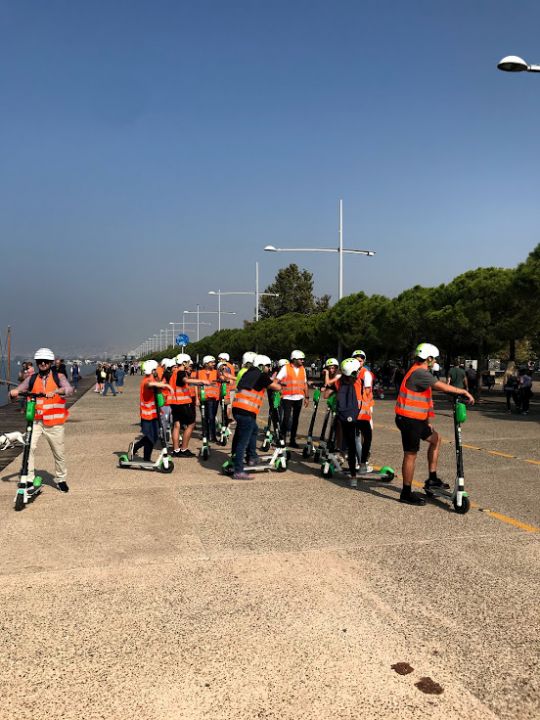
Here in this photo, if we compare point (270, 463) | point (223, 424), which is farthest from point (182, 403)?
point (223, 424)

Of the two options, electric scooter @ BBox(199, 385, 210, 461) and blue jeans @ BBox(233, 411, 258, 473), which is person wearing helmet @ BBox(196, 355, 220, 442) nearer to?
electric scooter @ BBox(199, 385, 210, 461)

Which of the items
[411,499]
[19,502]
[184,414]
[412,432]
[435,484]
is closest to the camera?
[19,502]

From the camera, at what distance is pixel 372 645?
3.89 m

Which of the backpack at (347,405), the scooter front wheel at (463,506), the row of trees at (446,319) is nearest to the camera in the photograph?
the scooter front wheel at (463,506)

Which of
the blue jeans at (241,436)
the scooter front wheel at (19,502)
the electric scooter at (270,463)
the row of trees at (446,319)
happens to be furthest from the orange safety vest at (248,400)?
the row of trees at (446,319)

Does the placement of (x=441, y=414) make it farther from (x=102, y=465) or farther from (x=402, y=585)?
(x=402, y=585)

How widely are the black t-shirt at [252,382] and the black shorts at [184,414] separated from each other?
201cm

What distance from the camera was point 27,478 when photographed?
7.45 metres

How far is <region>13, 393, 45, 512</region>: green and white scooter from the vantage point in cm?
729

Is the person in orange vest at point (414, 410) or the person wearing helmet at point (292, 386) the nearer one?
the person in orange vest at point (414, 410)

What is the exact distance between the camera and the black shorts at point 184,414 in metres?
10.9

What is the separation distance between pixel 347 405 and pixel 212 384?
Result: 4.38 meters

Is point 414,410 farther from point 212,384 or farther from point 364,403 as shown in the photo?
point 212,384

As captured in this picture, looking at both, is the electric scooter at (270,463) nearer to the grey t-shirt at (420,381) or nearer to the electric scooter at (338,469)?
the electric scooter at (338,469)
